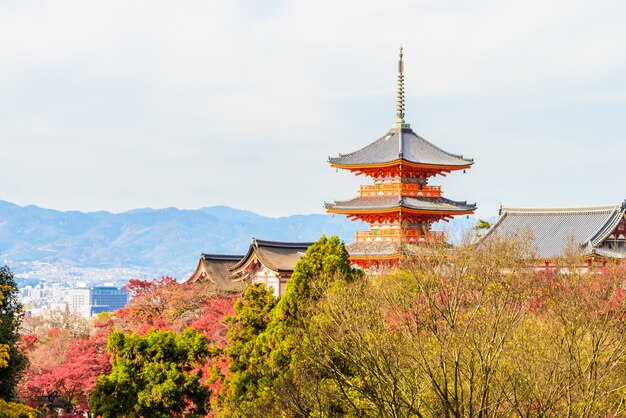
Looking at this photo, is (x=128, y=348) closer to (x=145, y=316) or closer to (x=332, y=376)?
(x=332, y=376)

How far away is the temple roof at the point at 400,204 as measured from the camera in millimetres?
46562

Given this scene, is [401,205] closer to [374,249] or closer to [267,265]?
[374,249]

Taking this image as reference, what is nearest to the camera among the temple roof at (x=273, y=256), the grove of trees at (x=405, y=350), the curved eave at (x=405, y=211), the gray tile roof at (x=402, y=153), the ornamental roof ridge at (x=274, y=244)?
the grove of trees at (x=405, y=350)

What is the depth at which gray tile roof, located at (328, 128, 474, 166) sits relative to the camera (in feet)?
157

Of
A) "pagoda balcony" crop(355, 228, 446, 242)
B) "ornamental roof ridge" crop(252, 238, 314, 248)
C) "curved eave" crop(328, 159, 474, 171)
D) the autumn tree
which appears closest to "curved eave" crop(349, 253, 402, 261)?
"pagoda balcony" crop(355, 228, 446, 242)

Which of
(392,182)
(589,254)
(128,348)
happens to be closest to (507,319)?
(128,348)

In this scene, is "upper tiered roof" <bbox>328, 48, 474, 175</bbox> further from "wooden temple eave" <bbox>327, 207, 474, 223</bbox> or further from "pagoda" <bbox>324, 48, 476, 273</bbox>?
"wooden temple eave" <bbox>327, 207, 474, 223</bbox>

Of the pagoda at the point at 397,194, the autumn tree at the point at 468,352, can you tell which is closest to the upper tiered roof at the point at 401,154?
the pagoda at the point at 397,194

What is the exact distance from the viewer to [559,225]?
4406 cm

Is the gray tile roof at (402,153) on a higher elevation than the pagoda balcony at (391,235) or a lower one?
higher

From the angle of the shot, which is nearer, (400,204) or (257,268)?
(400,204)

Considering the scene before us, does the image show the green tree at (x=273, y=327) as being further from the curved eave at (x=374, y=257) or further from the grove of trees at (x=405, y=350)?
the curved eave at (x=374, y=257)

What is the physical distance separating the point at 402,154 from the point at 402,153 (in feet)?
0.64

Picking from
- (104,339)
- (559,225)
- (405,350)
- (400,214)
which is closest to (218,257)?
(400,214)
